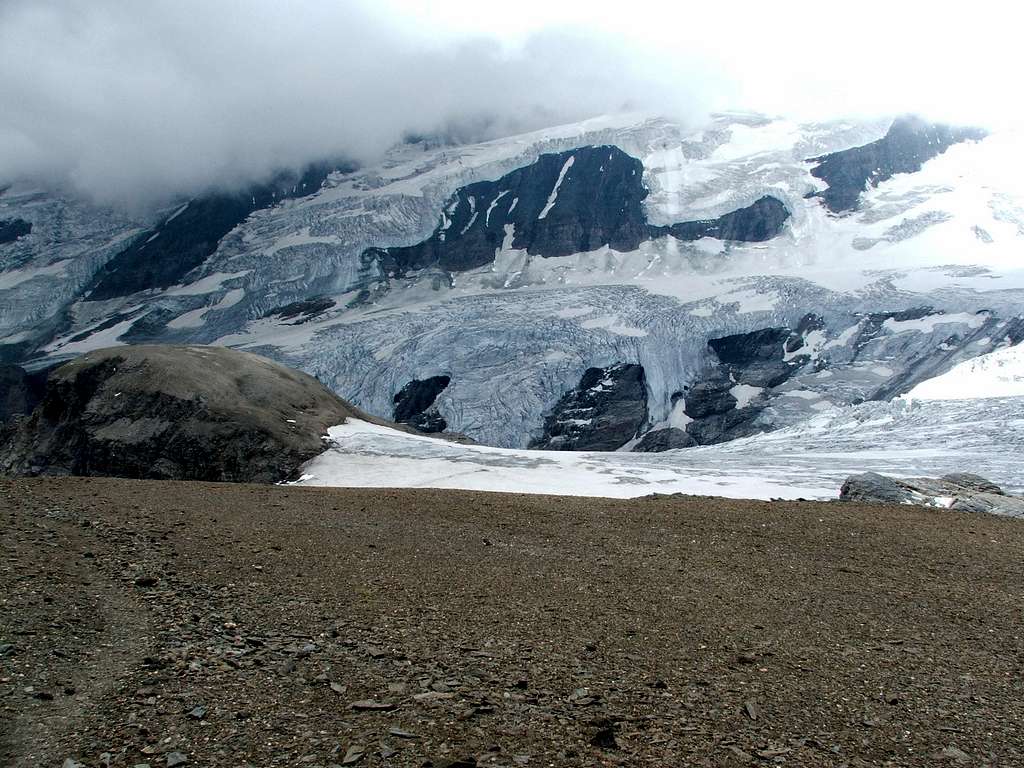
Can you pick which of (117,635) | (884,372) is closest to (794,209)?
(884,372)

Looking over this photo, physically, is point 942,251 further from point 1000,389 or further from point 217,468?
point 217,468

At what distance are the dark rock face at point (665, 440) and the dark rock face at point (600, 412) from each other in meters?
2.24

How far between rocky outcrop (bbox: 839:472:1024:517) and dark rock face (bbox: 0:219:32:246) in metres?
107

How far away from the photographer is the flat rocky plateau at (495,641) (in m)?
4.54

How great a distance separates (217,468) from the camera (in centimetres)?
2320

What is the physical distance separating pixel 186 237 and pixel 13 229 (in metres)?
20.3

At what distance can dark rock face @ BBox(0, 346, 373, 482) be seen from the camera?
23.3m

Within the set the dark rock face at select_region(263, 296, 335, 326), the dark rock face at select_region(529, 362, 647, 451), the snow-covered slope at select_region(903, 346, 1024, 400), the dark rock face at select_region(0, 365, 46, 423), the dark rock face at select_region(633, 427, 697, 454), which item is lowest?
the dark rock face at select_region(633, 427, 697, 454)

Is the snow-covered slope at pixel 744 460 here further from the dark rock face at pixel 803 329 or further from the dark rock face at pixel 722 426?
the dark rock face at pixel 803 329

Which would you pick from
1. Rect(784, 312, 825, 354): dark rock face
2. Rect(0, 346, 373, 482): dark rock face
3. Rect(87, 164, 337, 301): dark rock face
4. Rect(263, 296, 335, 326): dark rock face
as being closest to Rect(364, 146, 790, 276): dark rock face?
Rect(263, 296, 335, 326): dark rock face

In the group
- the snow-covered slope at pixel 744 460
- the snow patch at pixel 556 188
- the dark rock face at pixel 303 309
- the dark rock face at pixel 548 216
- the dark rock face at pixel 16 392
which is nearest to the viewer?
the snow-covered slope at pixel 744 460

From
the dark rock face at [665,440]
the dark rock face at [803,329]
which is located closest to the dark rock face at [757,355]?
the dark rock face at [803,329]

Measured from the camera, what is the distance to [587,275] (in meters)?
80.8

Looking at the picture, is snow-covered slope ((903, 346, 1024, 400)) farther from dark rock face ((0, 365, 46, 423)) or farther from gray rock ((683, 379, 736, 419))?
dark rock face ((0, 365, 46, 423))
